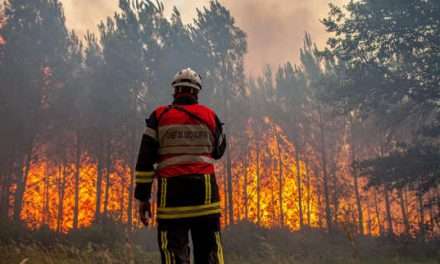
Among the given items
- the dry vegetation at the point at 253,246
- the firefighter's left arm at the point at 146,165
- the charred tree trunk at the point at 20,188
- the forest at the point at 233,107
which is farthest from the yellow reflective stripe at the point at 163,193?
the charred tree trunk at the point at 20,188

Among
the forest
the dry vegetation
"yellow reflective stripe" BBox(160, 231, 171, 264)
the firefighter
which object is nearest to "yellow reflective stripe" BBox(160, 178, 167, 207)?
the firefighter

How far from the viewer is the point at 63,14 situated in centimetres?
2591

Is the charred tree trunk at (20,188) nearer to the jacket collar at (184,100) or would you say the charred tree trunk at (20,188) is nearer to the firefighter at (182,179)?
the firefighter at (182,179)

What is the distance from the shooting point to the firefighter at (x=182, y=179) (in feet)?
10.8

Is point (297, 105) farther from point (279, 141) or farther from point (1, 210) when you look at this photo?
point (1, 210)

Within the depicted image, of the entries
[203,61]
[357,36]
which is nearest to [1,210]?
[203,61]

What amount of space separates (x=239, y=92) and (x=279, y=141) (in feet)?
23.5

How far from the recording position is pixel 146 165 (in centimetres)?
347

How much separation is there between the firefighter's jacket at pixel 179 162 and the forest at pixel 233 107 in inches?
401

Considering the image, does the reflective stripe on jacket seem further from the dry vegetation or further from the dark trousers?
the dry vegetation

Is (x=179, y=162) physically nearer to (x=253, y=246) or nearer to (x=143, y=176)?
→ (x=143, y=176)

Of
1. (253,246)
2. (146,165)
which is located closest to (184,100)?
(146,165)

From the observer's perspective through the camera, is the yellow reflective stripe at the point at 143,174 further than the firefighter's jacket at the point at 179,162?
Yes

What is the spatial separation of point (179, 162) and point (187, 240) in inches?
28.3
